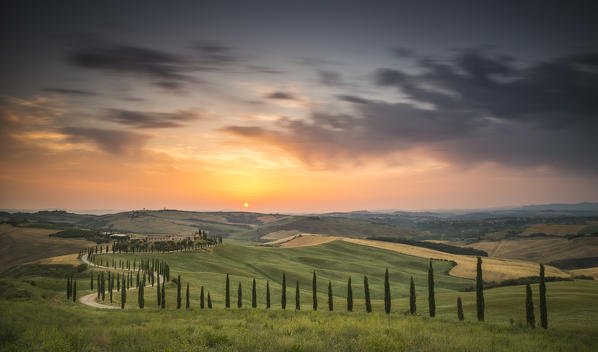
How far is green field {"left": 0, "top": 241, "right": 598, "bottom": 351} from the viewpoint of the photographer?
58.3ft

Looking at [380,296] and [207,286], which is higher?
[207,286]

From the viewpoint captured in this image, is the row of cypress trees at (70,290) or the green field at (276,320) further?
the row of cypress trees at (70,290)

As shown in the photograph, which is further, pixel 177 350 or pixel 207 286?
pixel 207 286

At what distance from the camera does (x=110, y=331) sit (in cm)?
2017

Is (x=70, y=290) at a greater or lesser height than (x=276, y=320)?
lesser

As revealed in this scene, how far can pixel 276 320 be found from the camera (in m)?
32.0

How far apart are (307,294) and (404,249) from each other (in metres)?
114

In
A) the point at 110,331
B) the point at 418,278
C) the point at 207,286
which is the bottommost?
the point at 418,278

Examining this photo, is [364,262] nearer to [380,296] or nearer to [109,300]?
[380,296]

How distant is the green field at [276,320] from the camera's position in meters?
17.8

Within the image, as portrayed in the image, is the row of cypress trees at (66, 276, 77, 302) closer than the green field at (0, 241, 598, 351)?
No

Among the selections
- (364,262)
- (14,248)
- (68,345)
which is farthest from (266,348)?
(14,248)

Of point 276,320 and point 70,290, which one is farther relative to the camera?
point 70,290

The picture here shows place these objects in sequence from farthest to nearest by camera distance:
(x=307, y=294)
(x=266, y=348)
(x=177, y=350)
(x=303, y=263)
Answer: (x=303, y=263) < (x=307, y=294) < (x=266, y=348) < (x=177, y=350)
